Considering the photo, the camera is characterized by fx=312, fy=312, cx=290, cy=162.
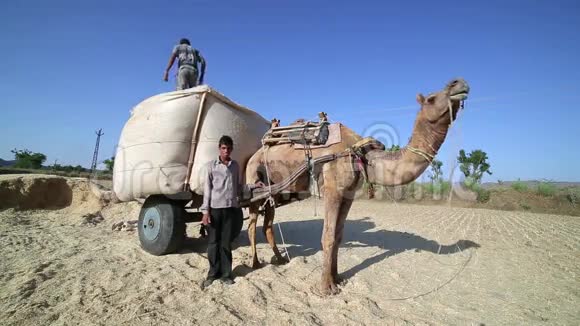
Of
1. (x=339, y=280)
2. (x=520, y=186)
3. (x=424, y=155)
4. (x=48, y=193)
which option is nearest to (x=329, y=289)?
(x=339, y=280)

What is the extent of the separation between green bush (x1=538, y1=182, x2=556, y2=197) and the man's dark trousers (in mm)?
19435

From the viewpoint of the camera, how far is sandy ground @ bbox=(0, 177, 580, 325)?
2.91m

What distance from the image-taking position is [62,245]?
17.4 feet

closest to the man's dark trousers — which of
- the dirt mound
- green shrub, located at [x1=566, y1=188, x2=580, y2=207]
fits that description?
the dirt mound

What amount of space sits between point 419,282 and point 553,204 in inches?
668

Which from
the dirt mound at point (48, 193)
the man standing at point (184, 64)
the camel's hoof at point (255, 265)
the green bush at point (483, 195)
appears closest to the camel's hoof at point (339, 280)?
the camel's hoof at point (255, 265)

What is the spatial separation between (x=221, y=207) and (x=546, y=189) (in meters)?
19.8

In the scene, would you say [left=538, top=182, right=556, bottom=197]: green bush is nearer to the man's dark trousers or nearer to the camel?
the camel

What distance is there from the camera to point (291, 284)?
12.6ft

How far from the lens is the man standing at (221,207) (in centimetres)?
393

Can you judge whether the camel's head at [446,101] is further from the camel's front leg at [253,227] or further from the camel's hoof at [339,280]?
the camel's front leg at [253,227]

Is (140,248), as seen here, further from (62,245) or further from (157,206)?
(62,245)

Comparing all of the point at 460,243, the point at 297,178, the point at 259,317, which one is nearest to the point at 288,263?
the point at 297,178

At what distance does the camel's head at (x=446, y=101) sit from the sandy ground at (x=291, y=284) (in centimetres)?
194
